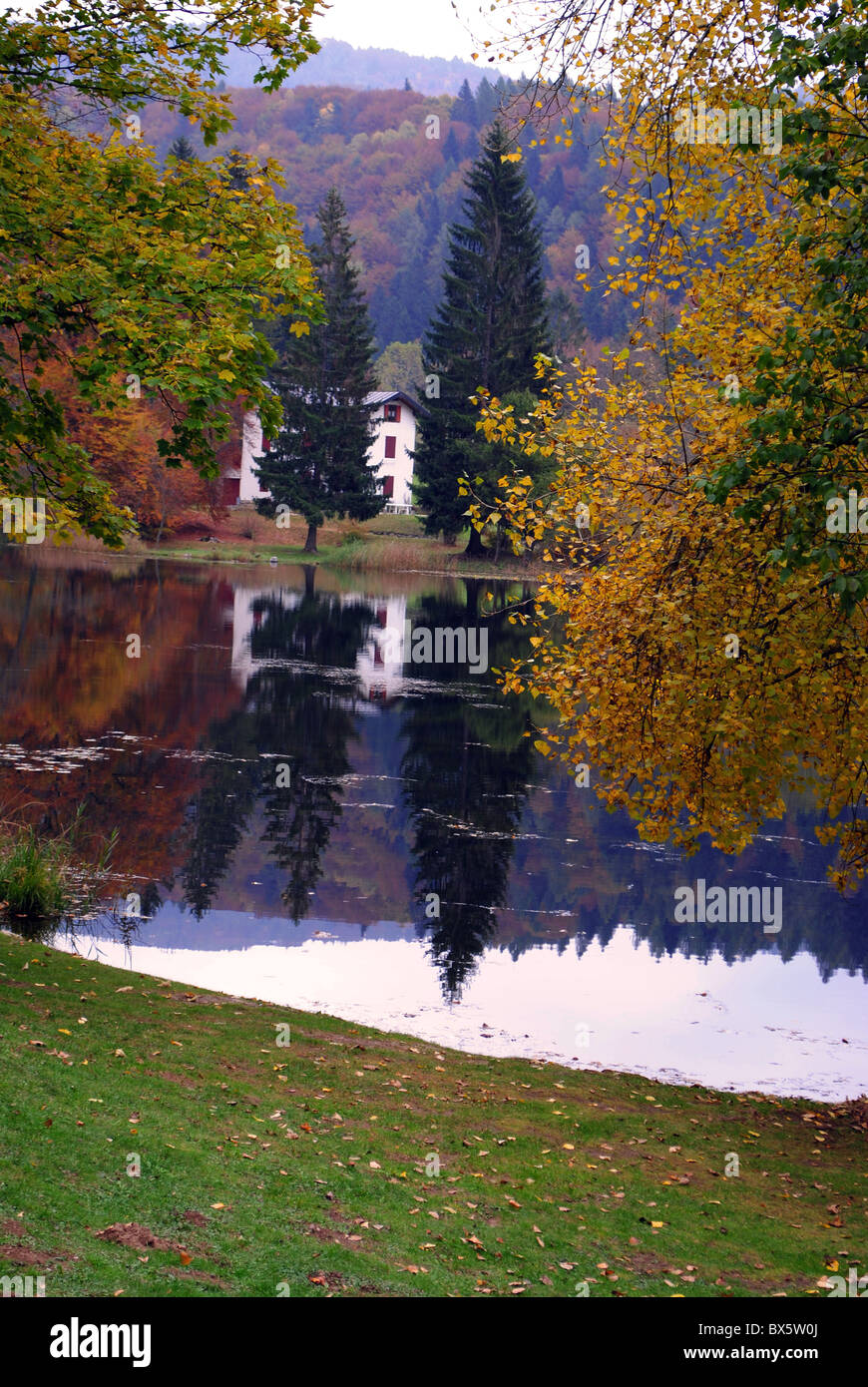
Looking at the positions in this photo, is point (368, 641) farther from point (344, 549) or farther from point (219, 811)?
point (344, 549)

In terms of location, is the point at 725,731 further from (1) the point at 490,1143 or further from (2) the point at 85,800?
(2) the point at 85,800

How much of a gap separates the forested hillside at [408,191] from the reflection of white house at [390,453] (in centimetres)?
5517

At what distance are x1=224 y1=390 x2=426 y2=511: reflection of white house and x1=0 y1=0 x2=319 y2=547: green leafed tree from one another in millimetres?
84073

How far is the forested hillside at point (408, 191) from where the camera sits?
160125 millimetres

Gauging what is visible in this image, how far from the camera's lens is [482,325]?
81312 millimetres

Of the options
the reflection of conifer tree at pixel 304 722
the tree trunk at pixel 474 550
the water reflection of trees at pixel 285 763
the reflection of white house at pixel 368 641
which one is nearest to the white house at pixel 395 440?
the tree trunk at pixel 474 550

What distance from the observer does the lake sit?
1603 centimetres

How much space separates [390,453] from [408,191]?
293ft

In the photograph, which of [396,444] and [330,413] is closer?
[330,413]

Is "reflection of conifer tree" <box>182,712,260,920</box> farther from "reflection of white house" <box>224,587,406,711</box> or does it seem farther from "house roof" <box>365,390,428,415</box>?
"house roof" <box>365,390,428,415</box>

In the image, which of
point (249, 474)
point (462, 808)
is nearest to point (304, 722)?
point (462, 808)

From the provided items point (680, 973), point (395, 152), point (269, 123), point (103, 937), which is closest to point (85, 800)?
point (103, 937)
